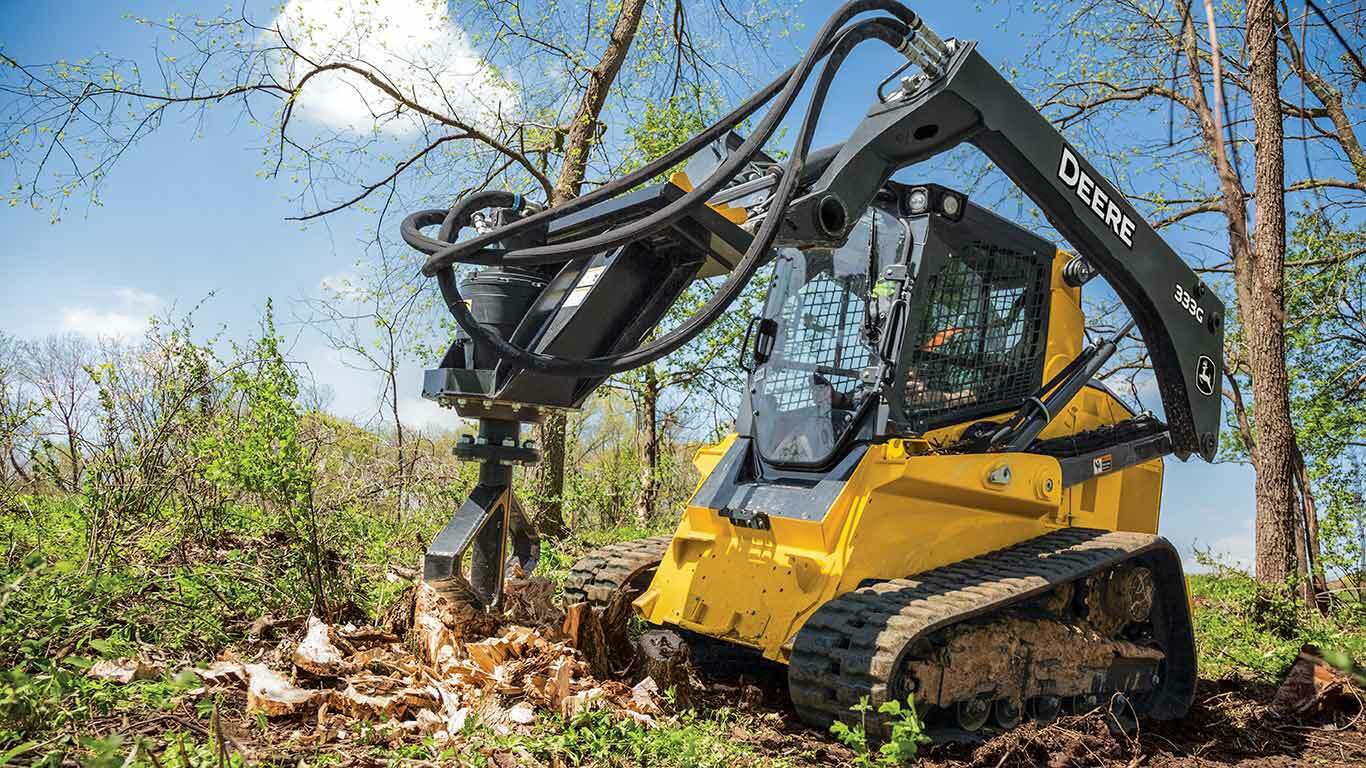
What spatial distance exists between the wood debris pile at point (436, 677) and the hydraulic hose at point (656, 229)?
1.02 metres

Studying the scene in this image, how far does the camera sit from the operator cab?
4.63 meters

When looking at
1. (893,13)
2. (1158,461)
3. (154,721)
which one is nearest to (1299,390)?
(1158,461)

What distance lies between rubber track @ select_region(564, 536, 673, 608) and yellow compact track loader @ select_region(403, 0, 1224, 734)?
2 centimetres

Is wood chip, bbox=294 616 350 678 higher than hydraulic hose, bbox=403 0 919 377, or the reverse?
hydraulic hose, bbox=403 0 919 377

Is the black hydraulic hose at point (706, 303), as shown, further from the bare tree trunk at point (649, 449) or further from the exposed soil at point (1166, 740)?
the bare tree trunk at point (649, 449)

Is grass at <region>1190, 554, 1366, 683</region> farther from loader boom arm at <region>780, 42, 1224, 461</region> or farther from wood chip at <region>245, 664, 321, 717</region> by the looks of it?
wood chip at <region>245, 664, 321, 717</region>

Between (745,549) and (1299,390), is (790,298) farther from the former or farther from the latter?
(1299,390)

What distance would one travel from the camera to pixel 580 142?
9.69 meters

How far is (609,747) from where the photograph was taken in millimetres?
3129

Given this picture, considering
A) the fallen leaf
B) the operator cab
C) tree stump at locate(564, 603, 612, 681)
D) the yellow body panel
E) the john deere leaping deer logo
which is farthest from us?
the john deere leaping deer logo

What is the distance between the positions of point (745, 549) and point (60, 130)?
8.16 m

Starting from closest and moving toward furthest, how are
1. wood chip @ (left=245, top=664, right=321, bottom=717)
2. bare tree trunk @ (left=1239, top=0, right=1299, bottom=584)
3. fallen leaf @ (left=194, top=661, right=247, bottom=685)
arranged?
wood chip @ (left=245, top=664, right=321, bottom=717) < fallen leaf @ (left=194, top=661, right=247, bottom=685) < bare tree trunk @ (left=1239, top=0, right=1299, bottom=584)

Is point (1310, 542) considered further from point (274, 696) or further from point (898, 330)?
point (274, 696)

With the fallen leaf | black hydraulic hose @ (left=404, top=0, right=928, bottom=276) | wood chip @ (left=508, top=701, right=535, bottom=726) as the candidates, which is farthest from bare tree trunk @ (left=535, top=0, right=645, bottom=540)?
wood chip @ (left=508, top=701, right=535, bottom=726)
